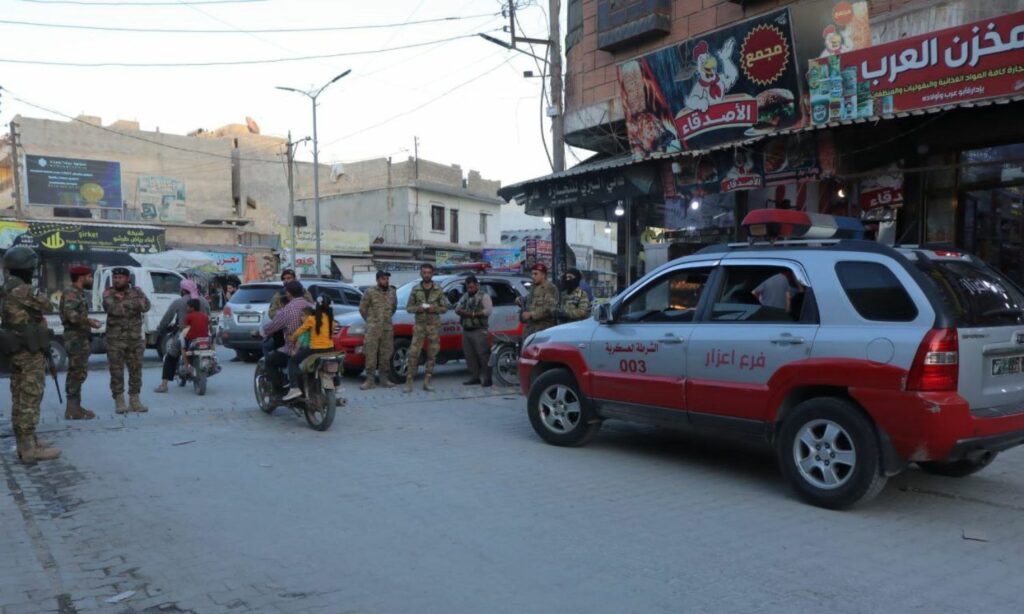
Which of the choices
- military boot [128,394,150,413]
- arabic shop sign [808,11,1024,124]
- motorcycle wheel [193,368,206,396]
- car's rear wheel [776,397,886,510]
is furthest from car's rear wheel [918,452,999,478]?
motorcycle wheel [193,368,206,396]

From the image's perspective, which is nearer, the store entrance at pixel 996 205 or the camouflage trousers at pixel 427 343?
the store entrance at pixel 996 205

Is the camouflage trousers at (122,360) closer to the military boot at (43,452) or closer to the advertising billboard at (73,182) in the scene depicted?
the military boot at (43,452)

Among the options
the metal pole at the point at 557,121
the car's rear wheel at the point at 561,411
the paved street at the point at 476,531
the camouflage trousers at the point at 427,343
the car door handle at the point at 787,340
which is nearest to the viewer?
the paved street at the point at 476,531

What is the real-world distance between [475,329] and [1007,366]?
7.41 metres

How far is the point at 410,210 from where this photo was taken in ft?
143

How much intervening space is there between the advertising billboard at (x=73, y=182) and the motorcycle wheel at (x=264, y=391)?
32.6m

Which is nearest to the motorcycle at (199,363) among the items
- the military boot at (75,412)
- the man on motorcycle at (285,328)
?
the military boot at (75,412)

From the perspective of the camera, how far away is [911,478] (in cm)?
592

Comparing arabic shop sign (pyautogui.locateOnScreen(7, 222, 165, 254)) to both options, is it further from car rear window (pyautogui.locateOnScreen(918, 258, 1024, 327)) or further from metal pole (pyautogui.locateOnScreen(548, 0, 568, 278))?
car rear window (pyautogui.locateOnScreen(918, 258, 1024, 327))

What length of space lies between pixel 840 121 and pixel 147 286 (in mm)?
13208

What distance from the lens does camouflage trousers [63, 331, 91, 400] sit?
8312 millimetres

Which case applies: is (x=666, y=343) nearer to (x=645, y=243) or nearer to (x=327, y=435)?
(x=327, y=435)

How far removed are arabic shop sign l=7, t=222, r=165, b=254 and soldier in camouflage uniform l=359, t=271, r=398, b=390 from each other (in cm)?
2083

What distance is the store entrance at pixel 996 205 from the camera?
31.3 ft
